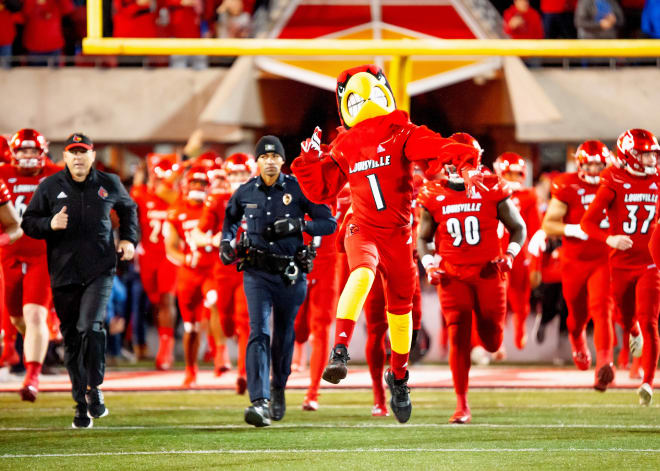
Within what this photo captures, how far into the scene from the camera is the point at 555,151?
61.5 feet

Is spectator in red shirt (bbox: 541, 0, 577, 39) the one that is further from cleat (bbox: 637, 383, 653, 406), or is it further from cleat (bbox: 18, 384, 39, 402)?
cleat (bbox: 18, 384, 39, 402)

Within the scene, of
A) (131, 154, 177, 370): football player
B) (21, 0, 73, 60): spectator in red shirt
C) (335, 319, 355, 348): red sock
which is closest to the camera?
A: (335, 319, 355, 348): red sock

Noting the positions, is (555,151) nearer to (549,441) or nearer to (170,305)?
(170,305)

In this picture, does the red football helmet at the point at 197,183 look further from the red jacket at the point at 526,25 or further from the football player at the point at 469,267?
the football player at the point at 469,267

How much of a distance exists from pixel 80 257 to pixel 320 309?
223 centimetres

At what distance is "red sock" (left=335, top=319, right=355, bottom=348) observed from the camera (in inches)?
302

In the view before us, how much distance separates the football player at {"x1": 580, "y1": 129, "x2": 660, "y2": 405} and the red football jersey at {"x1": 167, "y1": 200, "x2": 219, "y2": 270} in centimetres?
350

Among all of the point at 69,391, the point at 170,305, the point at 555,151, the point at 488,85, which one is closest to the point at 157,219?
the point at 170,305

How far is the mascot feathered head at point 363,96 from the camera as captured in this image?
27.1 feet

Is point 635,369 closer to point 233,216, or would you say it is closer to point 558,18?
point 558,18

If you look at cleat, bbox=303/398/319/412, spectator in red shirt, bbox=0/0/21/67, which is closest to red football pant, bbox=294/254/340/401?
cleat, bbox=303/398/319/412

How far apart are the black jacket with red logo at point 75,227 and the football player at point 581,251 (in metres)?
4.12

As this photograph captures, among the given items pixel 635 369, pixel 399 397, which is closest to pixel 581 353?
pixel 635 369

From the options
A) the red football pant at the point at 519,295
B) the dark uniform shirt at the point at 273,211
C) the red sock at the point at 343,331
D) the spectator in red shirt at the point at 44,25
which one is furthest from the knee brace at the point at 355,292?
the spectator in red shirt at the point at 44,25
